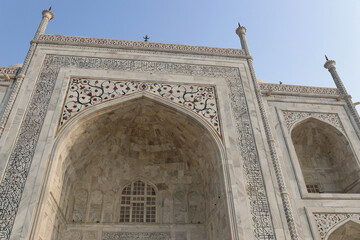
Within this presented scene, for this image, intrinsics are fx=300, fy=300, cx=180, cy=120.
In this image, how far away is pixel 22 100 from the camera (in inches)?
263

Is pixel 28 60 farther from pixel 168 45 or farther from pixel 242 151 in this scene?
pixel 242 151

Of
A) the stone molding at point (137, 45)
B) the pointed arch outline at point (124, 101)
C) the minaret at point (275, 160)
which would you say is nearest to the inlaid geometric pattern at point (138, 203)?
the pointed arch outline at point (124, 101)

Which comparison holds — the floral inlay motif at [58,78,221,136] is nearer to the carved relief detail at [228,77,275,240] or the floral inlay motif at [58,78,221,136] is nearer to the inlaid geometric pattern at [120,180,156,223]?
the carved relief detail at [228,77,275,240]

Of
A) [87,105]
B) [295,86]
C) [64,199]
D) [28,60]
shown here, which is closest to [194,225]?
[64,199]

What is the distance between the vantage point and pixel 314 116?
7738 mm

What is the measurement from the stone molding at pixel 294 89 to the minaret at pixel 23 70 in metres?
5.99

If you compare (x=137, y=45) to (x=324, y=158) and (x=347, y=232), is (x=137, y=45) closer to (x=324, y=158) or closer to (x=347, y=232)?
(x=324, y=158)

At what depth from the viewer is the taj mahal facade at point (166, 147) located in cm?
584

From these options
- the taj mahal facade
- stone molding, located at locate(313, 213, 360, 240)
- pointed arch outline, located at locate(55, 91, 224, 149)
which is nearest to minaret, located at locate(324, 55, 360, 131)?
the taj mahal facade

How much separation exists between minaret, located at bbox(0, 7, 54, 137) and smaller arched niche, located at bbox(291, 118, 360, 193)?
6774mm

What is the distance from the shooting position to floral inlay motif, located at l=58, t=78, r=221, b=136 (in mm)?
6876

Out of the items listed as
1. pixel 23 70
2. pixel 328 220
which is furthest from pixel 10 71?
pixel 328 220

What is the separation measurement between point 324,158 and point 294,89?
80.7 inches

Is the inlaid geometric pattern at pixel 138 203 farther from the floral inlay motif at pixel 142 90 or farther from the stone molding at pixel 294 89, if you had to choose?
the stone molding at pixel 294 89
